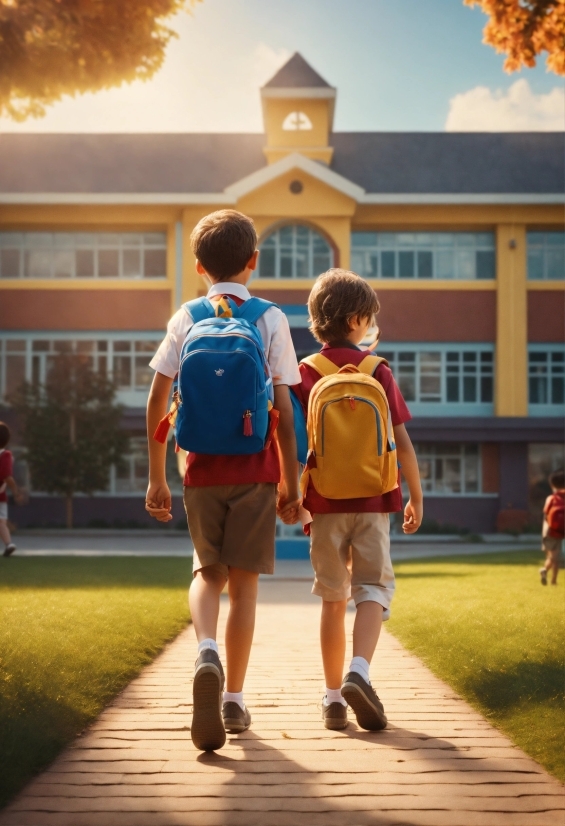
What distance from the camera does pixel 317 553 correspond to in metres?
4.69

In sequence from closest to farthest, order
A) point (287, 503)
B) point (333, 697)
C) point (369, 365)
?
point (287, 503)
point (333, 697)
point (369, 365)

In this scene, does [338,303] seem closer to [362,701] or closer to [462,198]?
[362,701]

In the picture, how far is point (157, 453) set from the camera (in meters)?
4.44

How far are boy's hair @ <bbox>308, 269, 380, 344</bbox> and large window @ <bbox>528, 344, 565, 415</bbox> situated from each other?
101 ft

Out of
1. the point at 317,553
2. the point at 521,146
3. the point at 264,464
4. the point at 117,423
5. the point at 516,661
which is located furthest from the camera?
the point at 521,146

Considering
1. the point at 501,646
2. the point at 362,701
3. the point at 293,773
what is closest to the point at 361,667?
the point at 362,701

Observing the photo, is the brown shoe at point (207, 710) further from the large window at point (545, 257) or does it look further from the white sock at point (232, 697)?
the large window at point (545, 257)

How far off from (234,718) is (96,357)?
3112 cm

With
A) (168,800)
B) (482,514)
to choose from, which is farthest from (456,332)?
(168,800)

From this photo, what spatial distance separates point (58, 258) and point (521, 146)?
15992 millimetres

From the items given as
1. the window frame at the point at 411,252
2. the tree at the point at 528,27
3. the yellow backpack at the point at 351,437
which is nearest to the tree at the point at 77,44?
the tree at the point at 528,27

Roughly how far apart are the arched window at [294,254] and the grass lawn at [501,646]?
2221 centimetres

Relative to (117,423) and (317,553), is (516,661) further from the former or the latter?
(117,423)

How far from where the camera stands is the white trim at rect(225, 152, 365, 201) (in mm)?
32469
